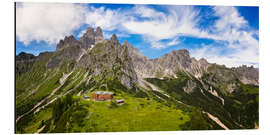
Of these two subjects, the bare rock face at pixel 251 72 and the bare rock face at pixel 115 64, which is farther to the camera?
the bare rock face at pixel 115 64

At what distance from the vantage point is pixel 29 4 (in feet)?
90.5

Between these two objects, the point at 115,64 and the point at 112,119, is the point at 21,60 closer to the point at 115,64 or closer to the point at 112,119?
the point at 112,119

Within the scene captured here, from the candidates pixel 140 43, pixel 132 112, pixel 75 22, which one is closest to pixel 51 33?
pixel 75 22

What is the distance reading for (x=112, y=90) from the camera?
5066cm

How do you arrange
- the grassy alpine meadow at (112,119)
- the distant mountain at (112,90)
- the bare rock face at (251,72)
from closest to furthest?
1. the grassy alpine meadow at (112,119)
2. the distant mountain at (112,90)
3. the bare rock face at (251,72)

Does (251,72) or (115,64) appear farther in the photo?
(115,64)

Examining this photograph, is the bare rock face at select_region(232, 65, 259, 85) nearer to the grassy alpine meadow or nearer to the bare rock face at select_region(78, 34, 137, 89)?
the grassy alpine meadow

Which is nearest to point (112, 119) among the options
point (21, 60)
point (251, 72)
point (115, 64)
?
point (21, 60)

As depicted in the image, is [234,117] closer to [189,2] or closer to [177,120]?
[177,120]

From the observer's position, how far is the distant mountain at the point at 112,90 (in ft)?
97.9

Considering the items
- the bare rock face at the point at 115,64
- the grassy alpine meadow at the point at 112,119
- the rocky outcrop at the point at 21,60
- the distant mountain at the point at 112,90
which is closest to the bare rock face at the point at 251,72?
the distant mountain at the point at 112,90

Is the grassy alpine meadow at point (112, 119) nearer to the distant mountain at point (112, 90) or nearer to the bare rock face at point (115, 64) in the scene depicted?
the distant mountain at point (112, 90)

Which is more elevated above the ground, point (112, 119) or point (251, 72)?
point (251, 72)

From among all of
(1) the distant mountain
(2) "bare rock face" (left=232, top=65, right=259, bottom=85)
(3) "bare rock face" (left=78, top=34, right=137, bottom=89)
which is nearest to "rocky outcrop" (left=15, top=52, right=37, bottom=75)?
(1) the distant mountain
